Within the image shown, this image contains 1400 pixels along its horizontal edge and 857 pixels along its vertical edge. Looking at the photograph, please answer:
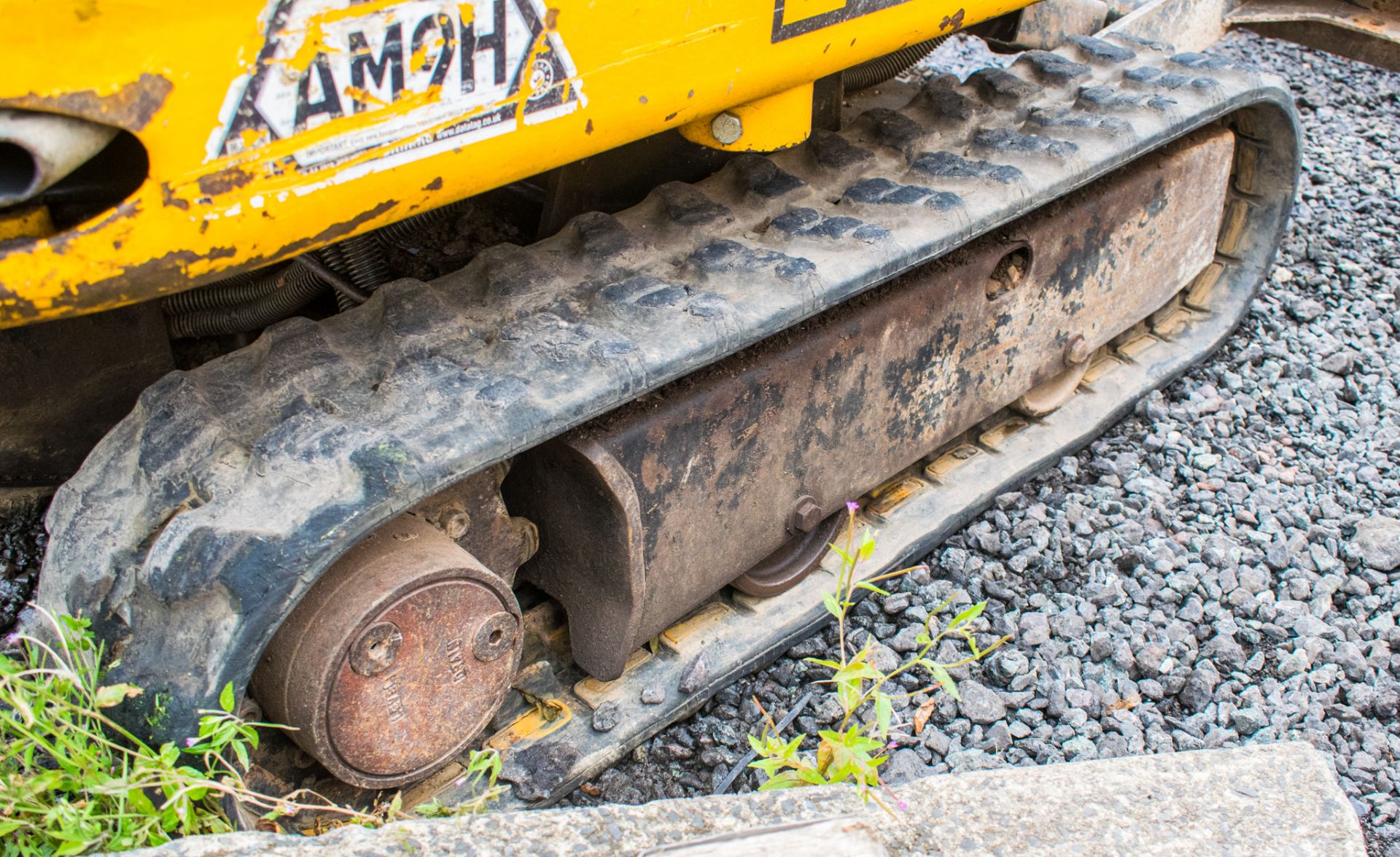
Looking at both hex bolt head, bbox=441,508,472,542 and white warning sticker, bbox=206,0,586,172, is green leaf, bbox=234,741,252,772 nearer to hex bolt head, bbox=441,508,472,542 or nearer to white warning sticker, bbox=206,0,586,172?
hex bolt head, bbox=441,508,472,542

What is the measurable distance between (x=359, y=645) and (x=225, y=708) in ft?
0.66

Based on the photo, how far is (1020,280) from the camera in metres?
2.42

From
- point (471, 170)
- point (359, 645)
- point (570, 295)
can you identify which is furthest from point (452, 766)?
point (471, 170)

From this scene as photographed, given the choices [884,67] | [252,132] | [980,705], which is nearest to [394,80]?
[252,132]

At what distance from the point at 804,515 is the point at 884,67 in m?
1.22

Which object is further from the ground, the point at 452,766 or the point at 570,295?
the point at 570,295

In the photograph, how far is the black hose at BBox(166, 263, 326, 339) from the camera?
2.02 m

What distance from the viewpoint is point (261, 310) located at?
2.08 meters

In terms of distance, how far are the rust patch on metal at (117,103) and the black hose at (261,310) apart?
867mm

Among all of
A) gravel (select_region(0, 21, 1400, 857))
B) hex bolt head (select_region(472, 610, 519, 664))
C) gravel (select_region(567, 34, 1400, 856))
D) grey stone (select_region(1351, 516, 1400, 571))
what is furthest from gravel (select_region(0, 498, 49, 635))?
grey stone (select_region(1351, 516, 1400, 571))

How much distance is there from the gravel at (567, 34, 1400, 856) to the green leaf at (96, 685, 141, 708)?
786mm

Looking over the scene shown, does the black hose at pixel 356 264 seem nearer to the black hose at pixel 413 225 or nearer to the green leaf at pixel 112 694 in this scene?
the black hose at pixel 413 225

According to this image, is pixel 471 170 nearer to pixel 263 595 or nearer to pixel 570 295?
pixel 570 295

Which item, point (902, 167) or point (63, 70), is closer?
point (63, 70)
